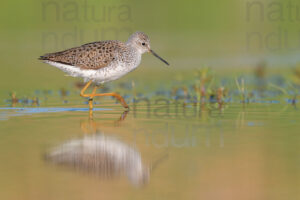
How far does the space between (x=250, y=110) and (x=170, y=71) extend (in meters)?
7.54

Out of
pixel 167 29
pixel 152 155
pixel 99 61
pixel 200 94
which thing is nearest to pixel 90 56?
pixel 99 61

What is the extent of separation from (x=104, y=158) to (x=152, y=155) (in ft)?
2.03

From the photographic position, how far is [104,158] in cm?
A: 721

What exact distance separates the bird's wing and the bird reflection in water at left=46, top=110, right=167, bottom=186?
11.3 ft

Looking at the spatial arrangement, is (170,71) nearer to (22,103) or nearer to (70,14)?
(22,103)

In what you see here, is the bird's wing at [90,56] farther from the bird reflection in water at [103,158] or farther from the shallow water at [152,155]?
the bird reflection in water at [103,158]

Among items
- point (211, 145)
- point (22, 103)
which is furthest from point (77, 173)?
point (22, 103)

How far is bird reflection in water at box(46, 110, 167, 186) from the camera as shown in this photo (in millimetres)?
6602

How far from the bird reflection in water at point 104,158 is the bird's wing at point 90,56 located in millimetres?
3451

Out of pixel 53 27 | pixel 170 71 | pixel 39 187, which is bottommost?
pixel 39 187

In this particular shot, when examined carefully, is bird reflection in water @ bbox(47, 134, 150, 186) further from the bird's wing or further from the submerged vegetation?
the submerged vegetation

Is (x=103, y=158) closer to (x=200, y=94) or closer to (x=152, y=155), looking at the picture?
(x=152, y=155)

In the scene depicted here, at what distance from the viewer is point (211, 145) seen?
7.81 metres

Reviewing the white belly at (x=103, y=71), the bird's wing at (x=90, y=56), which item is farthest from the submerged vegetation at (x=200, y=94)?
→ the bird's wing at (x=90, y=56)
